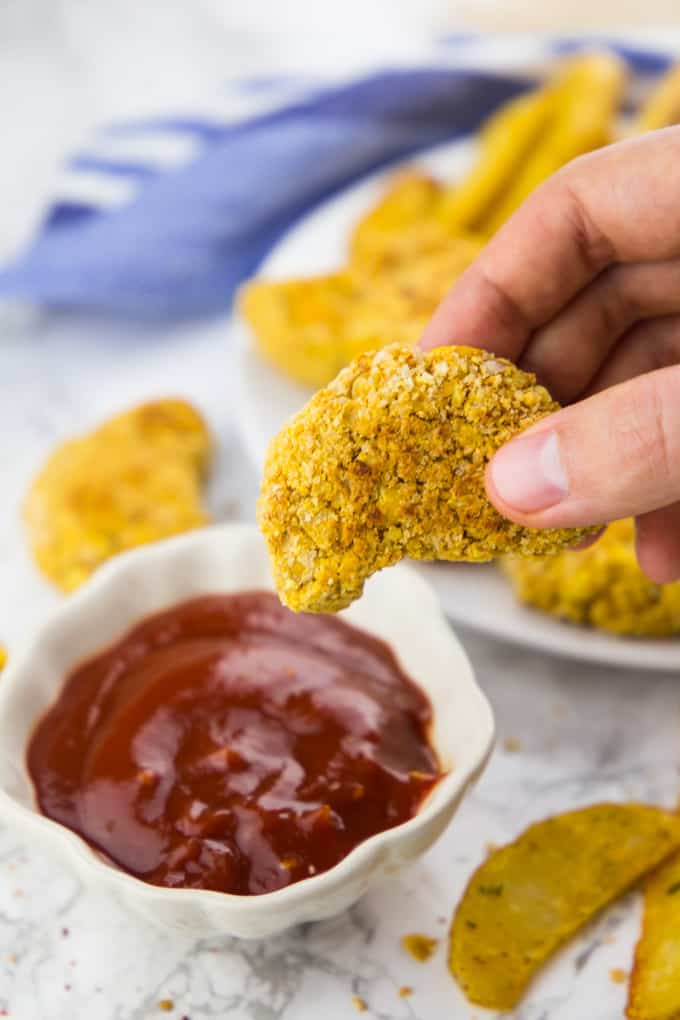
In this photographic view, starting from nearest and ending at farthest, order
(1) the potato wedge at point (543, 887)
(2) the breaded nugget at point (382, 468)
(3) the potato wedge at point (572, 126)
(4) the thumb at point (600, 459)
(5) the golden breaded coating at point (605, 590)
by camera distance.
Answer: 1. (4) the thumb at point (600, 459)
2. (2) the breaded nugget at point (382, 468)
3. (1) the potato wedge at point (543, 887)
4. (5) the golden breaded coating at point (605, 590)
5. (3) the potato wedge at point (572, 126)

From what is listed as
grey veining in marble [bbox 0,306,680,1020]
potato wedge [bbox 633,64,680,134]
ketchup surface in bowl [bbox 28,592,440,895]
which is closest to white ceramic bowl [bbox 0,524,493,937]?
ketchup surface in bowl [bbox 28,592,440,895]

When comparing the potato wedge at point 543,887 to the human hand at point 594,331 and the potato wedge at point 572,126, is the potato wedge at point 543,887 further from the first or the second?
the potato wedge at point 572,126

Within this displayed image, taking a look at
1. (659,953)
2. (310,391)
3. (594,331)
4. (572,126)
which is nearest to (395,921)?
(659,953)

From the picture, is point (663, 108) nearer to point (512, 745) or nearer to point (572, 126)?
point (572, 126)

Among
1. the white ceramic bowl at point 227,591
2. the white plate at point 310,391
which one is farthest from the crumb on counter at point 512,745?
the white ceramic bowl at point 227,591

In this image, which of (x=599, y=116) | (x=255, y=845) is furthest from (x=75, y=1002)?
(x=599, y=116)

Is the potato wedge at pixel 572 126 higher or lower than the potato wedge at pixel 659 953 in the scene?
higher

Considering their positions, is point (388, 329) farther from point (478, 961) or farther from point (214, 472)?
point (478, 961)
